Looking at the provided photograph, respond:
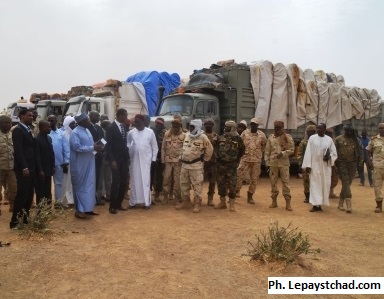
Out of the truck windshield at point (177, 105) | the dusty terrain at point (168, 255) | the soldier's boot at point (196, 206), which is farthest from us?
the truck windshield at point (177, 105)

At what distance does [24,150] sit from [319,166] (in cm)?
517

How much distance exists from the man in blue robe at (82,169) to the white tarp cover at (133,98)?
7286 mm

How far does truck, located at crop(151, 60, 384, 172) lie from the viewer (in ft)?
32.8

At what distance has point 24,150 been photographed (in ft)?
16.6

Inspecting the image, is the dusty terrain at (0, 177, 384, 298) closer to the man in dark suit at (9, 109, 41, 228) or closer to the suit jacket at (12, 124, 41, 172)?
the man in dark suit at (9, 109, 41, 228)

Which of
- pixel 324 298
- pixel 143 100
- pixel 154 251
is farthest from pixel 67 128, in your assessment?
pixel 143 100

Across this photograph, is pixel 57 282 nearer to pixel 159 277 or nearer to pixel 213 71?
pixel 159 277

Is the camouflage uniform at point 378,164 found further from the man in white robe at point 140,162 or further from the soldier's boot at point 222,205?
the man in white robe at point 140,162

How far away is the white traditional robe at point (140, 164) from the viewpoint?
21.9 feet

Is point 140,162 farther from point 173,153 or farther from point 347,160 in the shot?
point 347,160

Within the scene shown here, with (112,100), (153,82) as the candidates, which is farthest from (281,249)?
(153,82)

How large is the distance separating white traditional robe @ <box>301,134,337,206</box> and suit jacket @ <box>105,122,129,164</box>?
11.7 feet

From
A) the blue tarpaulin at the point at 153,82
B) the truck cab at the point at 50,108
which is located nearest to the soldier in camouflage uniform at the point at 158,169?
the blue tarpaulin at the point at 153,82

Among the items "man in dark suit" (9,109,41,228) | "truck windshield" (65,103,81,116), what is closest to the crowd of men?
"man in dark suit" (9,109,41,228)
